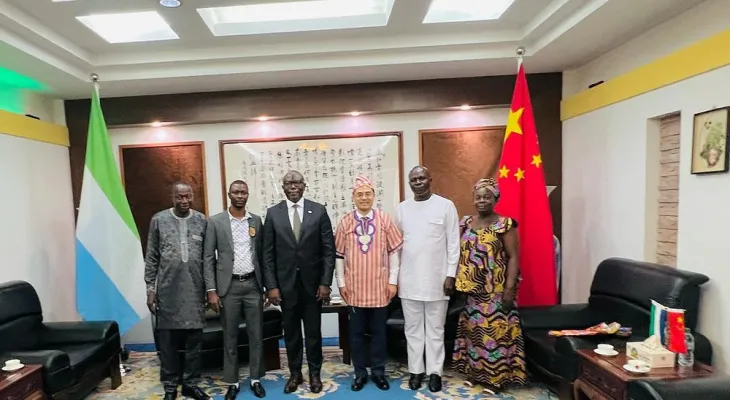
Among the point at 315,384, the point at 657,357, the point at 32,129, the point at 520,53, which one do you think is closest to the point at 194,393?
the point at 315,384

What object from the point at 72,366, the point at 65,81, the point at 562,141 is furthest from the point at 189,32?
the point at 562,141

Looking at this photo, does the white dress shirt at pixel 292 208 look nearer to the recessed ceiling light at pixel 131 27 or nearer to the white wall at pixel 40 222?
the recessed ceiling light at pixel 131 27

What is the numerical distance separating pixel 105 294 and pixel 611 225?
4.00 meters

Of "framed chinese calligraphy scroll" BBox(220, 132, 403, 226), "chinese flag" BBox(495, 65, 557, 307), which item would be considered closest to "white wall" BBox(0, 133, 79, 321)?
"framed chinese calligraphy scroll" BBox(220, 132, 403, 226)

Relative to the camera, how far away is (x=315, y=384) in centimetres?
279

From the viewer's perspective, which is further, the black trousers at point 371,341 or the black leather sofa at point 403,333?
the black leather sofa at point 403,333

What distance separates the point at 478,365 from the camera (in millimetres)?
2660

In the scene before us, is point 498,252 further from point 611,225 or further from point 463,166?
point 463,166

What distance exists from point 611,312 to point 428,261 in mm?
1261

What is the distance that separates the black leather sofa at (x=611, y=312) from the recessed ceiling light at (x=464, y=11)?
1928 mm

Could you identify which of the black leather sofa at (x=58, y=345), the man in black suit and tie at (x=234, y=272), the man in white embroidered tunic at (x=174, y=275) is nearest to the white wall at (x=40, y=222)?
the black leather sofa at (x=58, y=345)

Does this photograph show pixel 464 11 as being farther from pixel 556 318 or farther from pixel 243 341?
pixel 243 341

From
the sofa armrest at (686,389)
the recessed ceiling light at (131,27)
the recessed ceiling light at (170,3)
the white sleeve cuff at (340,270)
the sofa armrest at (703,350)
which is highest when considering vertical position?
the recessed ceiling light at (131,27)

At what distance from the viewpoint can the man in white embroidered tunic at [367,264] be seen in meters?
2.64
